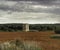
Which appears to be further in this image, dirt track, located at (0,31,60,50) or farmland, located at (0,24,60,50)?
dirt track, located at (0,31,60,50)

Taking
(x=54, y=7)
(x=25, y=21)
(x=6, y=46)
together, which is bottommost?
(x=6, y=46)

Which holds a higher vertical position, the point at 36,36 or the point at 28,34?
the point at 28,34

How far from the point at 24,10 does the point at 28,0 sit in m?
0.08

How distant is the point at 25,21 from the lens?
5.02 ft

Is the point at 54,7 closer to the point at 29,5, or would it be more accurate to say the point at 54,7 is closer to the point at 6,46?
the point at 29,5

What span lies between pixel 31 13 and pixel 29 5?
0.22 ft

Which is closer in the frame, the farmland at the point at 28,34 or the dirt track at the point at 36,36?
the farmland at the point at 28,34

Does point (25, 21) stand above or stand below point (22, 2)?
below

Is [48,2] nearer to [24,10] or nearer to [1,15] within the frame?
[24,10]

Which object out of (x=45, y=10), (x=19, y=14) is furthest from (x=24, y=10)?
(x=45, y=10)

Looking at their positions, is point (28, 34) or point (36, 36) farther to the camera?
point (36, 36)

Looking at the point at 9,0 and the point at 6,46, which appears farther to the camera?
the point at 6,46

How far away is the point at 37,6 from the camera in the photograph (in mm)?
1440

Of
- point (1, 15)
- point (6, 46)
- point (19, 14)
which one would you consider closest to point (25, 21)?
point (19, 14)
